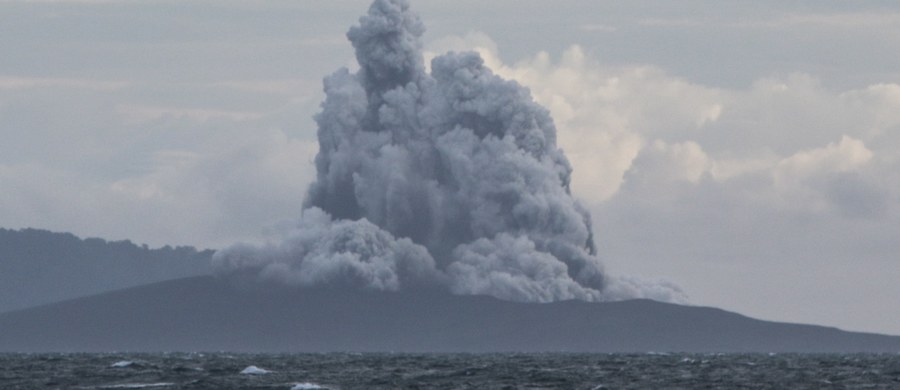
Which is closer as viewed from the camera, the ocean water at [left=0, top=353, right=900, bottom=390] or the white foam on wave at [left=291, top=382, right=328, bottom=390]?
the white foam on wave at [left=291, top=382, right=328, bottom=390]

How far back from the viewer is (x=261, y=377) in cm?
13150

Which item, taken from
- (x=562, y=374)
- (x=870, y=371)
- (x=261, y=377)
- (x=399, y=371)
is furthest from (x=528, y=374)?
(x=870, y=371)

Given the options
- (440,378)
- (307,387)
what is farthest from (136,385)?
(440,378)

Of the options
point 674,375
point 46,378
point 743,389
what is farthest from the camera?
point 674,375

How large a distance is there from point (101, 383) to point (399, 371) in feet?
110

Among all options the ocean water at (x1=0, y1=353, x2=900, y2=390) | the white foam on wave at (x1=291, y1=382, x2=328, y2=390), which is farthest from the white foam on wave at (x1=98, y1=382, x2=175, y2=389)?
the white foam on wave at (x1=291, y1=382, x2=328, y2=390)

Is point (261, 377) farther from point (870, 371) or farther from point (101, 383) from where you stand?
point (870, 371)

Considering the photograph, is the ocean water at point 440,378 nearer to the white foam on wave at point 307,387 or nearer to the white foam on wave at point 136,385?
the white foam on wave at point 136,385

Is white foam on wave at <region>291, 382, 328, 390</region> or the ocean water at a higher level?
the ocean water

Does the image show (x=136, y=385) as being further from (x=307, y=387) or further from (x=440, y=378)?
(x=440, y=378)

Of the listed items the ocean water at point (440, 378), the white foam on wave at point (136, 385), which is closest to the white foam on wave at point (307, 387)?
the ocean water at point (440, 378)

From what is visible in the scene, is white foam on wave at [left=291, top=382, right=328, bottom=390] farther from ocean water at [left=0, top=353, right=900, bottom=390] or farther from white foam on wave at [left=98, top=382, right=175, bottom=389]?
white foam on wave at [left=98, top=382, right=175, bottom=389]

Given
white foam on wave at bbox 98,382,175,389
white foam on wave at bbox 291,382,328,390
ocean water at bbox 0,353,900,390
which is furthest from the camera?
ocean water at bbox 0,353,900,390

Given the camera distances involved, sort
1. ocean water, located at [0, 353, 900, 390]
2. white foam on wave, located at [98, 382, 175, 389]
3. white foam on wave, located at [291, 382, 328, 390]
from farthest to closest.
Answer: ocean water, located at [0, 353, 900, 390]
white foam on wave, located at [98, 382, 175, 389]
white foam on wave, located at [291, 382, 328, 390]
